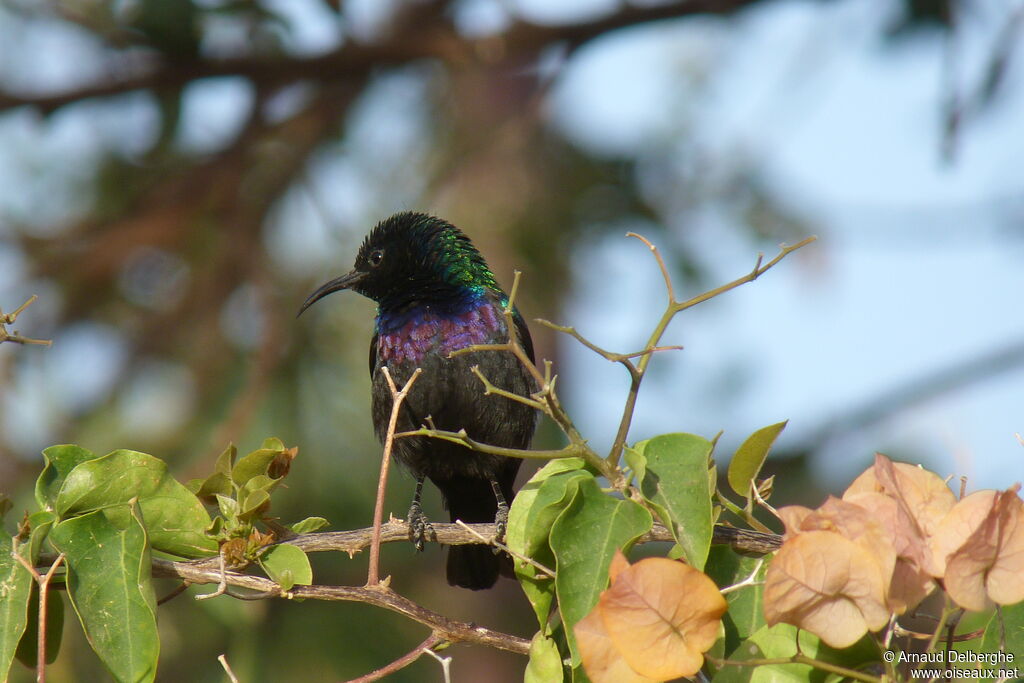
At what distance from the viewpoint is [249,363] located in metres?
5.41

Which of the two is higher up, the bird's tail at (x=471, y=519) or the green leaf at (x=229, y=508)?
the green leaf at (x=229, y=508)

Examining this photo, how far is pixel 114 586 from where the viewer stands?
1.91 meters

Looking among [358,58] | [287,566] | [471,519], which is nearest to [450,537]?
[287,566]

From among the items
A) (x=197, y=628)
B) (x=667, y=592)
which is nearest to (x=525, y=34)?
(x=197, y=628)

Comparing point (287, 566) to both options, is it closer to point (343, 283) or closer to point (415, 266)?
point (415, 266)

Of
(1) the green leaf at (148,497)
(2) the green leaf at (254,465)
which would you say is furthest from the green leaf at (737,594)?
(1) the green leaf at (148,497)

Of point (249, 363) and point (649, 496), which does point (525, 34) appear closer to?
point (249, 363)

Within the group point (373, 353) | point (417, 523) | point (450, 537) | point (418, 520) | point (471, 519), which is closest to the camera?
point (450, 537)

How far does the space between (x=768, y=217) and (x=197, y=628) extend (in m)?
4.47

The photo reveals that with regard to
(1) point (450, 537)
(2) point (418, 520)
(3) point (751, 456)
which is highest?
(3) point (751, 456)

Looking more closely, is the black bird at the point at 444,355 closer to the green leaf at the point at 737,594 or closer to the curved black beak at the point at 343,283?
the curved black beak at the point at 343,283

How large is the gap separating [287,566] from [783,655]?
0.95 metres

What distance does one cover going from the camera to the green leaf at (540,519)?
6.13 ft

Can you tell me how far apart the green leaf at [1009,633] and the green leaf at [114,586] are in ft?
4.66
